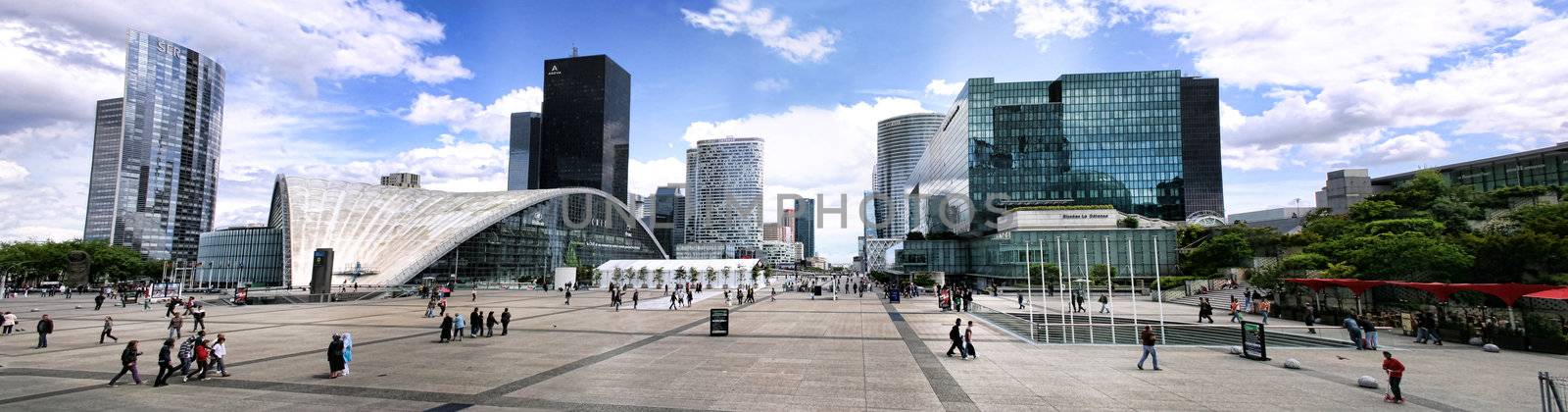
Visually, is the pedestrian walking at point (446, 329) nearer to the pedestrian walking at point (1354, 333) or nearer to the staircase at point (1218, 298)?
the pedestrian walking at point (1354, 333)

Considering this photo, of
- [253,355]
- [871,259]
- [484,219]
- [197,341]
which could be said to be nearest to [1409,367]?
[197,341]

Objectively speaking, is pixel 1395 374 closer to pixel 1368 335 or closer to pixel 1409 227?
pixel 1368 335

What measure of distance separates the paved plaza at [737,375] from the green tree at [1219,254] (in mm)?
42933

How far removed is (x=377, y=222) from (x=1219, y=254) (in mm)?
87762

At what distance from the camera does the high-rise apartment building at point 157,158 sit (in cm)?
17900

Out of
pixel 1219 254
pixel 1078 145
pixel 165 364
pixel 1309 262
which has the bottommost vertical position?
pixel 165 364

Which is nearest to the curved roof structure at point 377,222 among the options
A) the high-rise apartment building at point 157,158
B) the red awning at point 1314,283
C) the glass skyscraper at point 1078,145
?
the glass skyscraper at point 1078,145

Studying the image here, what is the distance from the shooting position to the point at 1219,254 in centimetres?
6253

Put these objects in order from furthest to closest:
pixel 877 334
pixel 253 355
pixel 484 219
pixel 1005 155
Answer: pixel 1005 155 < pixel 484 219 < pixel 877 334 < pixel 253 355

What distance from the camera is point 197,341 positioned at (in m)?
14.5

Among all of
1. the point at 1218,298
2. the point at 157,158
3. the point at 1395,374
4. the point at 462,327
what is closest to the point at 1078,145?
the point at 1218,298

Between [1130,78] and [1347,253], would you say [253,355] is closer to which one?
[1347,253]

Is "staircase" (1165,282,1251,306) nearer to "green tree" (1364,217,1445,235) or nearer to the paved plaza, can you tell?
"green tree" (1364,217,1445,235)

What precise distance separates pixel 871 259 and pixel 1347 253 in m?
147
